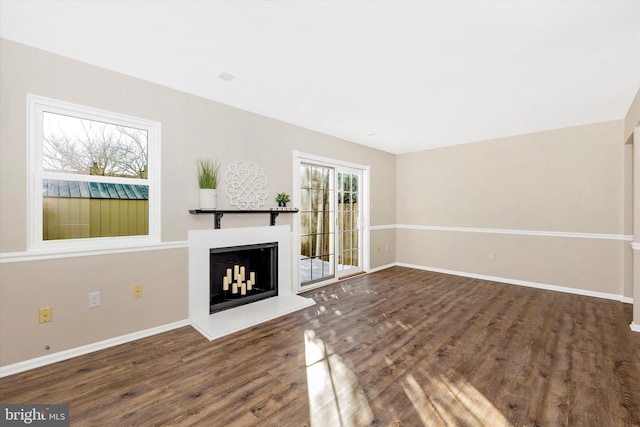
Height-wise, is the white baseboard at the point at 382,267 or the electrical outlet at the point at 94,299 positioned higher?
the electrical outlet at the point at 94,299

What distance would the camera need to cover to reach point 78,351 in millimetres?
2488

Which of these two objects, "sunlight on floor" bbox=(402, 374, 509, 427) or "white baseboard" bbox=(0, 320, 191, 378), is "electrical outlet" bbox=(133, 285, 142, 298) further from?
"sunlight on floor" bbox=(402, 374, 509, 427)

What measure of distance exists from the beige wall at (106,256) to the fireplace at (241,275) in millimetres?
341

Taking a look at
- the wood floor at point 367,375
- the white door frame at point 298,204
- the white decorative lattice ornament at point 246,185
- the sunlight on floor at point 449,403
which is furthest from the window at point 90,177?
the sunlight on floor at point 449,403

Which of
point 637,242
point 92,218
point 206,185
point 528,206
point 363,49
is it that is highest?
point 363,49

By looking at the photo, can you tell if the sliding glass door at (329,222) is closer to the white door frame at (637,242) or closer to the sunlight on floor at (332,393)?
the sunlight on floor at (332,393)

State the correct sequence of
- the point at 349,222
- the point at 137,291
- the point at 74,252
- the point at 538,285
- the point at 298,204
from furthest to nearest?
1. the point at 349,222
2. the point at 538,285
3. the point at 298,204
4. the point at 137,291
5. the point at 74,252

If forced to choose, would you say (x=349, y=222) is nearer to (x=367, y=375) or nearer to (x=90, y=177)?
(x=367, y=375)

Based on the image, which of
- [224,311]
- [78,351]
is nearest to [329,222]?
[224,311]

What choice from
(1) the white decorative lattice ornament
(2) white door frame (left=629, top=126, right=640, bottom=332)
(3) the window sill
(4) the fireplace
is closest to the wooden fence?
(3) the window sill

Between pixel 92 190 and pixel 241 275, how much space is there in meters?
1.81

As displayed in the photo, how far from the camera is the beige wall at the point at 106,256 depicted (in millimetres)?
2223

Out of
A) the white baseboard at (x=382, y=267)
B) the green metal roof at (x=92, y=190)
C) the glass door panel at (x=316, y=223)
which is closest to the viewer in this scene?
the green metal roof at (x=92, y=190)

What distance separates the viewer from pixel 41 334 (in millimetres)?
2330
